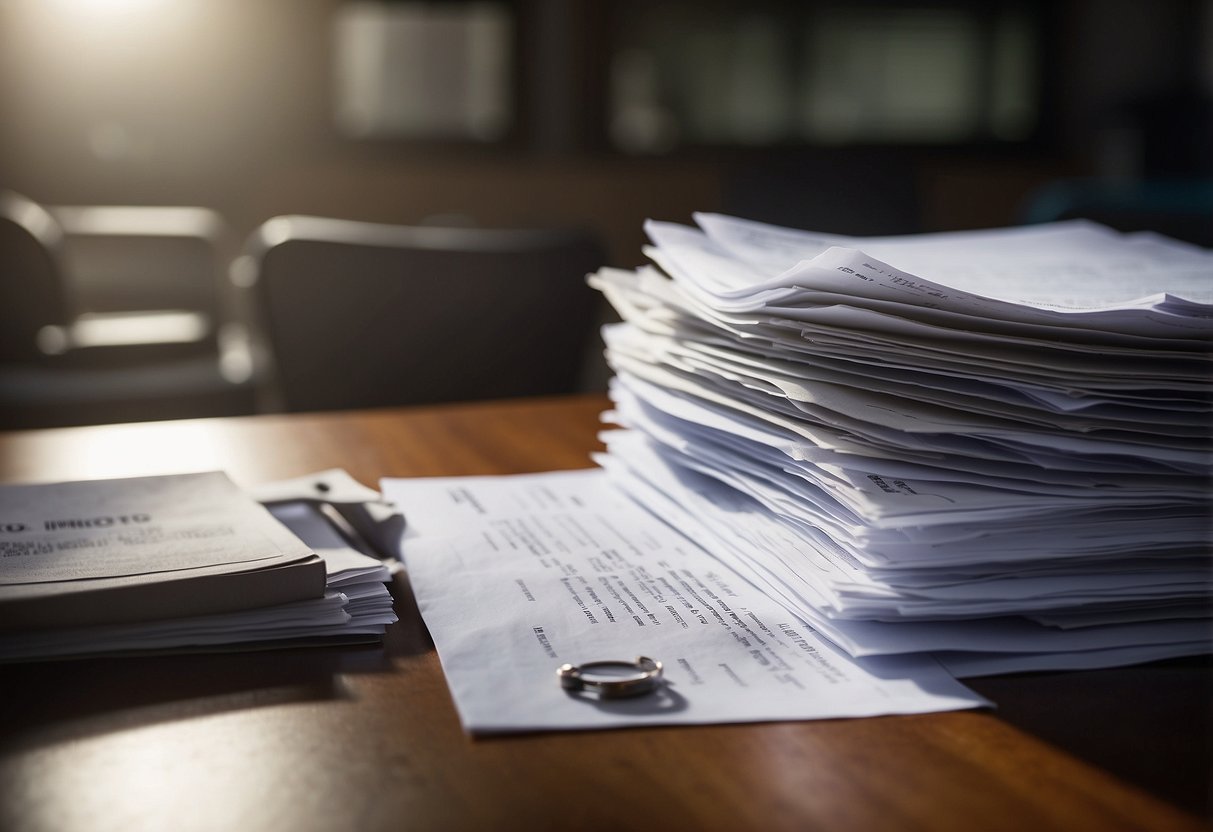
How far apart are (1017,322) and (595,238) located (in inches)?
56.5

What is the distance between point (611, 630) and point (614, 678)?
5 centimetres

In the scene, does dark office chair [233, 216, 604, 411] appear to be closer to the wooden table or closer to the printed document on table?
the printed document on table

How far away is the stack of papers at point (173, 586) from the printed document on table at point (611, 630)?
34 mm

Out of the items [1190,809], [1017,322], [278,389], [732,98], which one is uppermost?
[732,98]

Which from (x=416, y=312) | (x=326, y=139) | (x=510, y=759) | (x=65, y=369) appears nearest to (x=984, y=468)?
(x=510, y=759)

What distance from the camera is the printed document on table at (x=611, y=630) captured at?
1.17ft

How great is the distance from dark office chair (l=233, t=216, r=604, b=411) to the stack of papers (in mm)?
1129

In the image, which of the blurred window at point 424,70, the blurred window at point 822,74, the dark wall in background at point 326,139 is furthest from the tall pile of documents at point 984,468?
the blurred window at point 822,74

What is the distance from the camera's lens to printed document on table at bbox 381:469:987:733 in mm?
356

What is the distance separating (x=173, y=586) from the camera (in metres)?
0.39

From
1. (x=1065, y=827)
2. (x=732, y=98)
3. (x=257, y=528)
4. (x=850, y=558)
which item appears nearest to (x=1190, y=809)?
→ (x=1065, y=827)

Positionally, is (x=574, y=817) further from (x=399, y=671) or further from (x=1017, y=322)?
(x=1017, y=322)

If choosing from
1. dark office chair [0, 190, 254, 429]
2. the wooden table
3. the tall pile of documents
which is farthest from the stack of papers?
dark office chair [0, 190, 254, 429]

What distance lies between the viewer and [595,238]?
1.82 metres
